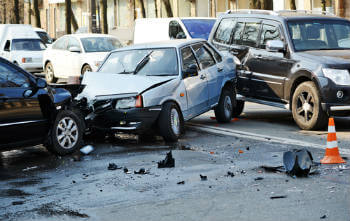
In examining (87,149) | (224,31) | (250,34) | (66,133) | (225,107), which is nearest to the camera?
(66,133)

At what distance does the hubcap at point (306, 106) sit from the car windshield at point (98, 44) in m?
12.5

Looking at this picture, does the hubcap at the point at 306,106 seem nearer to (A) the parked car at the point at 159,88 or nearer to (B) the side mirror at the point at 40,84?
(A) the parked car at the point at 159,88

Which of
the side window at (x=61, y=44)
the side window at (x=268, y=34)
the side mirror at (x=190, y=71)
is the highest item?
the side window at (x=268, y=34)

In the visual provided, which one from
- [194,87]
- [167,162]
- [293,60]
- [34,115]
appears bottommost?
[167,162]

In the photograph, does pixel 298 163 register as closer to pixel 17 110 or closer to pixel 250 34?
pixel 17 110

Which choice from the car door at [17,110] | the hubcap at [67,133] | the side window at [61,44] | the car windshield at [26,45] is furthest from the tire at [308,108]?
the car windshield at [26,45]

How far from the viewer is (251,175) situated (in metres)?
8.15

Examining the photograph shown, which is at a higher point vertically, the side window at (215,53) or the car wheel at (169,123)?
the side window at (215,53)

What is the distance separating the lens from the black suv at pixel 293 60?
11.6m

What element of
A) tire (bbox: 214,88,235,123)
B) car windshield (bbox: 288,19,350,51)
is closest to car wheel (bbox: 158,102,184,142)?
tire (bbox: 214,88,235,123)

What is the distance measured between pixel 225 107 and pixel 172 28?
10.9 meters

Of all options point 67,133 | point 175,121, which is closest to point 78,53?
point 175,121

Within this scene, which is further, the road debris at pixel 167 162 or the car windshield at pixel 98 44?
the car windshield at pixel 98 44

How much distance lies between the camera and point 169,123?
10.9 m
